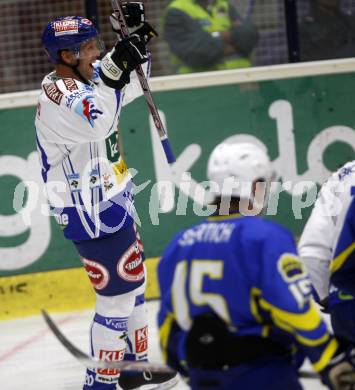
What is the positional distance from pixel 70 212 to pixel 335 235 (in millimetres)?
1417

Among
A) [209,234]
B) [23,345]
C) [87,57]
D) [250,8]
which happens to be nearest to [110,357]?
[87,57]

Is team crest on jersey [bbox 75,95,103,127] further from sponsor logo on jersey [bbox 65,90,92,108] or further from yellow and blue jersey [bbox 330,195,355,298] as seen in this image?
yellow and blue jersey [bbox 330,195,355,298]

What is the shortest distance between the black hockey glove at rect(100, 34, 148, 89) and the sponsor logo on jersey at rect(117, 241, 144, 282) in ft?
2.34

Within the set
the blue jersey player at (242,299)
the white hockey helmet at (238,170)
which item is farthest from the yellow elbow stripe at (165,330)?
the white hockey helmet at (238,170)

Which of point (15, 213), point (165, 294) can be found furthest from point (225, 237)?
point (15, 213)

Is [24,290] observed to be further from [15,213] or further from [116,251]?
[116,251]

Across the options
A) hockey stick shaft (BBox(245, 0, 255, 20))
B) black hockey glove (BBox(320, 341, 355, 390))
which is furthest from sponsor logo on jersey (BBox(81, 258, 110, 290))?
hockey stick shaft (BBox(245, 0, 255, 20))

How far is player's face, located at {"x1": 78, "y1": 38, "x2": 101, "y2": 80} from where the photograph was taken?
4699 mm

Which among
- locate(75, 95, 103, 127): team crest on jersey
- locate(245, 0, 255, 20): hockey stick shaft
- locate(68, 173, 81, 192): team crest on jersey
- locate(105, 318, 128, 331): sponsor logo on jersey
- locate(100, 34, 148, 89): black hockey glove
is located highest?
locate(100, 34, 148, 89): black hockey glove

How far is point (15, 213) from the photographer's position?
21.4 feet

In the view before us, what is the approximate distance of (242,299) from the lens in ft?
9.76

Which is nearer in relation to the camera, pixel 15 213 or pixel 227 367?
pixel 227 367

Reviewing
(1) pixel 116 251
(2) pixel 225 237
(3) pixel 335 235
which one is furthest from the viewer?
(1) pixel 116 251

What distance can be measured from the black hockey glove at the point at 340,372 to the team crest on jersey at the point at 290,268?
0.27 m
